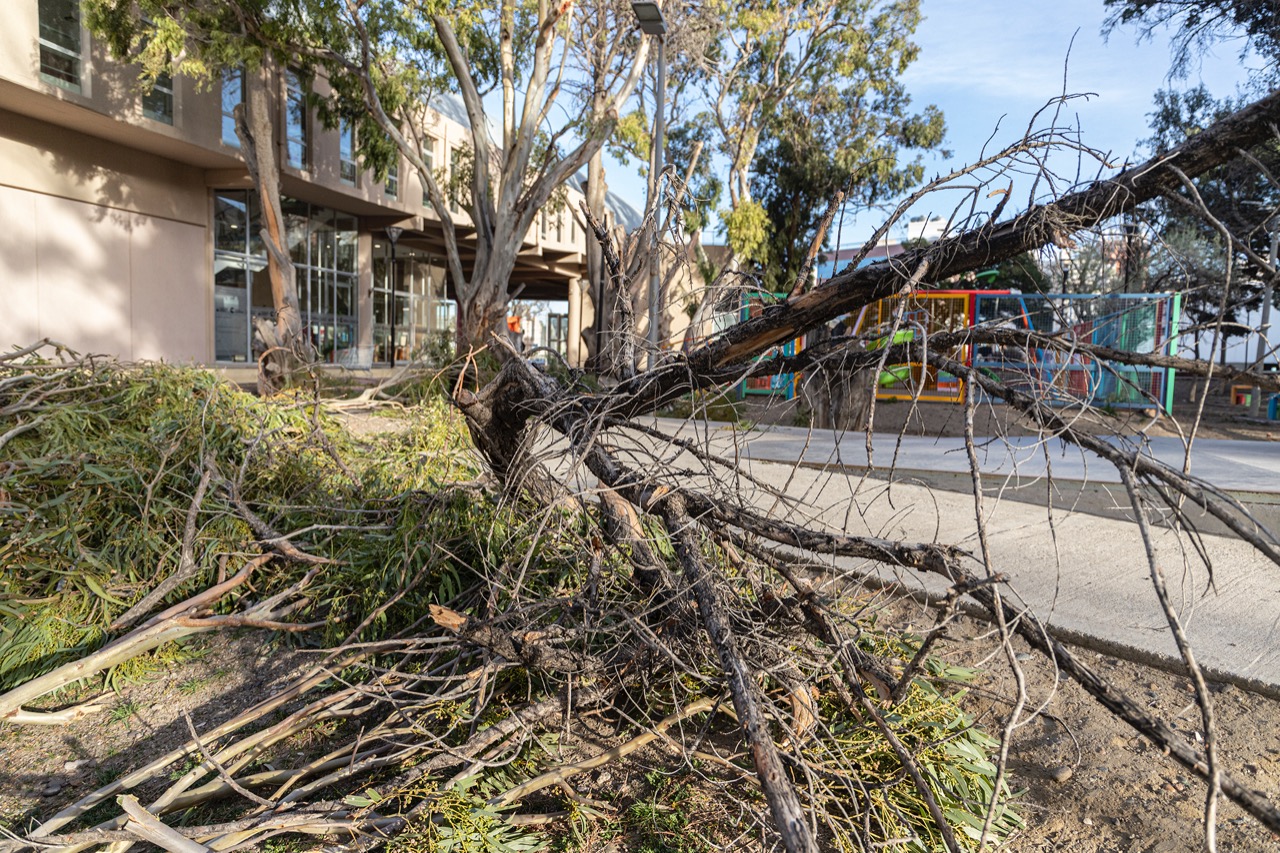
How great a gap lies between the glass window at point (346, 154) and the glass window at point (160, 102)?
15.5 ft

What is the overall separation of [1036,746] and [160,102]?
15.9 m

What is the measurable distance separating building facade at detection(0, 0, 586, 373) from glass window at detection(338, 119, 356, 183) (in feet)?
0.16

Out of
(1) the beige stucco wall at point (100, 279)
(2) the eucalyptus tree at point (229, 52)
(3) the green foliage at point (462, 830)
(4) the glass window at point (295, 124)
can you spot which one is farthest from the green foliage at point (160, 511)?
(4) the glass window at point (295, 124)

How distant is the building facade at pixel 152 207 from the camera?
11844 millimetres

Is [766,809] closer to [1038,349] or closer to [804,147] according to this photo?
[1038,349]

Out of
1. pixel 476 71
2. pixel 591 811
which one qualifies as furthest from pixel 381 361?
pixel 591 811

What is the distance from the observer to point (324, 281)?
1983cm

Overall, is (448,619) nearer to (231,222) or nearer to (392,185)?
(231,222)

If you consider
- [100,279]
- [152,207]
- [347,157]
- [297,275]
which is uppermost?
[347,157]

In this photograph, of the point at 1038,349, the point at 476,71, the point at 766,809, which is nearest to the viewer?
the point at 1038,349

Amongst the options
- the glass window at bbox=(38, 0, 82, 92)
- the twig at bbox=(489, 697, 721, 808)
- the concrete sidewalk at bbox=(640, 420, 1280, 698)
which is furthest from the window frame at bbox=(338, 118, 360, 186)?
the twig at bbox=(489, 697, 721, 808)

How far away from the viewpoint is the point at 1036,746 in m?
2.71

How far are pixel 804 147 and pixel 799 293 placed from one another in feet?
62.5

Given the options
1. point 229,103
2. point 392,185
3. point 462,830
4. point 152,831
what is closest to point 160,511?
point 152,831
